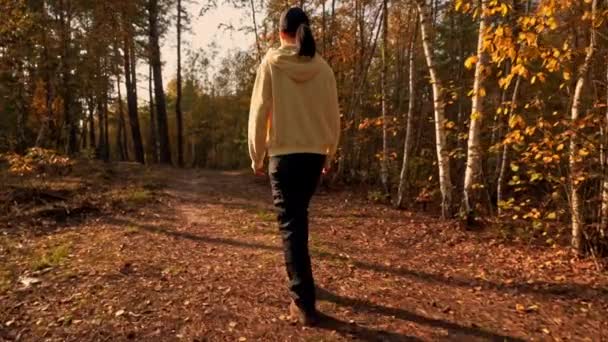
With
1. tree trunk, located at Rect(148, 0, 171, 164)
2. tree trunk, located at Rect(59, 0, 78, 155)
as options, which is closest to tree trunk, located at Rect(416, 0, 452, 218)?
tree trunk, located at Rect(59, 0, 78, 155)

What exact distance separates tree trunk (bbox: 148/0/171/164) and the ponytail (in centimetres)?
1972

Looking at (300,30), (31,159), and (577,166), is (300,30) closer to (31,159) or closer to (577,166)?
(577,166)

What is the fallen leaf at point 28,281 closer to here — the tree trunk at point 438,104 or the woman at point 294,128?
the woman at point 294,128

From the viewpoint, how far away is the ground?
3668mm

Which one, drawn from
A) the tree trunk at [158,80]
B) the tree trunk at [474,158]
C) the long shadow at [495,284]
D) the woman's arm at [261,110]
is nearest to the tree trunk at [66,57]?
the tree trunk at [158,80]

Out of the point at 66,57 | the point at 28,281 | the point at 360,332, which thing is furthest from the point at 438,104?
the point at 66,57

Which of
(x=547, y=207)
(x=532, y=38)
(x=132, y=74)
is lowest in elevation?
(x=547, y=207)

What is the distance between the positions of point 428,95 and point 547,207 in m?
13.2

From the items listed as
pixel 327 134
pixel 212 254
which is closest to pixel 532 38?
pixel 327 134

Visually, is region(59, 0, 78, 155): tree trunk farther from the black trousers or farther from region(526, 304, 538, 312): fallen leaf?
region(526, 304, 538, 312): fallen leaf

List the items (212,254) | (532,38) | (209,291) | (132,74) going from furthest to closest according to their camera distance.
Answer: (132,74) → (212,254) → (209,291) → (532,38)

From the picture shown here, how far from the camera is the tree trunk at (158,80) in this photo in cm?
2134

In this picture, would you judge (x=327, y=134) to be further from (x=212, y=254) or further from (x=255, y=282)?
(x=212, y=254)

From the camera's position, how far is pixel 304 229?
3605 millimetres
